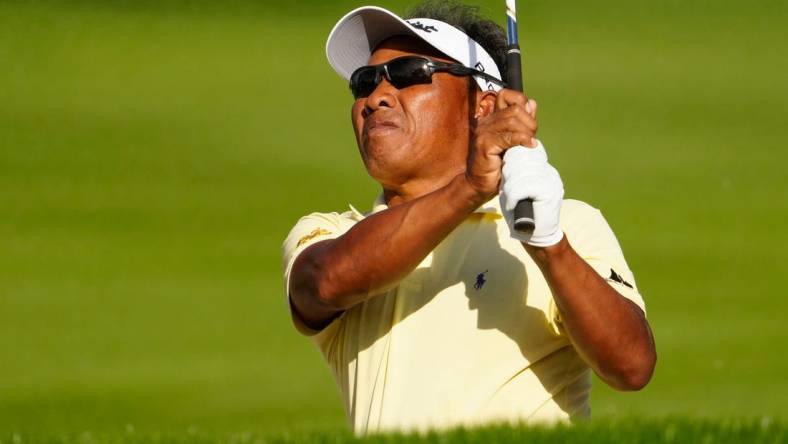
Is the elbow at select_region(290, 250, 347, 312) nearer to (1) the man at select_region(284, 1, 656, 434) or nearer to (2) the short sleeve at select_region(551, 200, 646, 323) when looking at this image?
(1) the man at select_region(284, 1, 656, 434)

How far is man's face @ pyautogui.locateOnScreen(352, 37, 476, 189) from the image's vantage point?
3684 mm

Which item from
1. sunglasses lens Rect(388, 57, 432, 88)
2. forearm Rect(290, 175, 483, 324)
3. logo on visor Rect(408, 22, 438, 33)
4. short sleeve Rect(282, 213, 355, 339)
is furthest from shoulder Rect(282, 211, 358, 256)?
logo on visor Rect(408, 22, 438, 33)

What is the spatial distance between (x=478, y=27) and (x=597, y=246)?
79 centimetres

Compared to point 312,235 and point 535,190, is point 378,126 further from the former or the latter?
point 535,190

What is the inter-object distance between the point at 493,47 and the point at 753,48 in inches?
351

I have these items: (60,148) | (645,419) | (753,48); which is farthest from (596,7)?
(645,419)

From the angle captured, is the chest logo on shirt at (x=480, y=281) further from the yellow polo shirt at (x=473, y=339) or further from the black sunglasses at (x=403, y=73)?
the black sunglasses at (x=403, y=73)

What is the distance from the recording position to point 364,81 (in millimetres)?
3840

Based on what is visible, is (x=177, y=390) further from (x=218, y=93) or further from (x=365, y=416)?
(x=365, y=416)

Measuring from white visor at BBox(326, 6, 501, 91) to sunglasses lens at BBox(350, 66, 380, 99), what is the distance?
13 centimetres

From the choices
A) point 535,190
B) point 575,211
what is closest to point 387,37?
point 575,211

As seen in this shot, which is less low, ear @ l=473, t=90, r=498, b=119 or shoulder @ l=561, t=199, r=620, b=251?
ear @ l=473, t=90, r=498, b=119

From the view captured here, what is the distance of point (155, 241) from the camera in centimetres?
1052

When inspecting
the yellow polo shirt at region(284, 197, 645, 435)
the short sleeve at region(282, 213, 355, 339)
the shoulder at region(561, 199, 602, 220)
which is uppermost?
the shoulder at region(561, 199, 602, 220)
